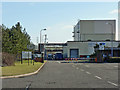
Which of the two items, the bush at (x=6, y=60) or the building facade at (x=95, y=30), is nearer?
the bush at (x=6, y=60)

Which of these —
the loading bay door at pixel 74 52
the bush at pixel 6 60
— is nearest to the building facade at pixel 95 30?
the loading bay door at pixel 74 52

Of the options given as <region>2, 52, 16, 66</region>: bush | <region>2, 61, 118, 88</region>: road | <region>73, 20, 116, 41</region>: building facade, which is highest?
<region>73, 20, 116, 41</region>: building facade

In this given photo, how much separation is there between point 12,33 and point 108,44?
4297cm

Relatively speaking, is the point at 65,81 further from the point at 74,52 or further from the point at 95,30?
the point at 95,30

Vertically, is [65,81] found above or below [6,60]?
below

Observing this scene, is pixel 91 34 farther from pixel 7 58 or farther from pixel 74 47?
pixel 7 58

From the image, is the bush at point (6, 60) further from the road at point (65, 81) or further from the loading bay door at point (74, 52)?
the loading bay door at point (74, 52)

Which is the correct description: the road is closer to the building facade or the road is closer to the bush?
the bush

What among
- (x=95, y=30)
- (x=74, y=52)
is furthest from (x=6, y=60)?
(x=95, y=30)

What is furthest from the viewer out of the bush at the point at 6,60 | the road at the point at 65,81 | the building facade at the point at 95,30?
the building facade at the point at 95,30

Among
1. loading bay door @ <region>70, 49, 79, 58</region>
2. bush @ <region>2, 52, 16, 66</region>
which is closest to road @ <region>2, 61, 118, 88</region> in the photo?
bush @ <region>2, 52, 16, 66</region>

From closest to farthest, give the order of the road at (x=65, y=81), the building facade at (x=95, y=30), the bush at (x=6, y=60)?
1. the road at (x=65, y=81)
2. the bush at (x=6, y=60)
3. the building facade at (x=95, y=30)

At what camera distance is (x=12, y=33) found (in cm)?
5616

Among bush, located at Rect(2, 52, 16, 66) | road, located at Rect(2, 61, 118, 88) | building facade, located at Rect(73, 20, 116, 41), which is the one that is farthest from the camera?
building facade, located at Rect(73, 20, 116, 41)
